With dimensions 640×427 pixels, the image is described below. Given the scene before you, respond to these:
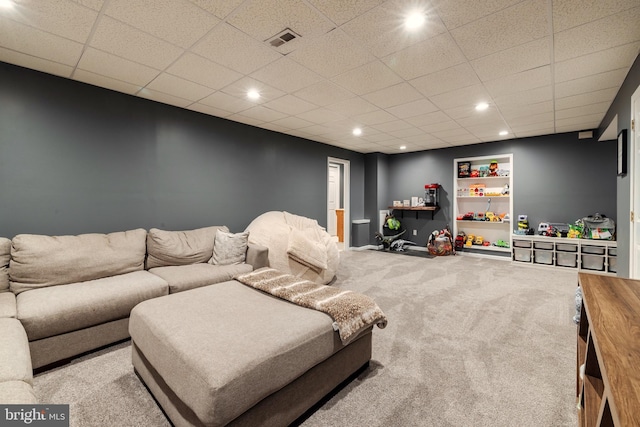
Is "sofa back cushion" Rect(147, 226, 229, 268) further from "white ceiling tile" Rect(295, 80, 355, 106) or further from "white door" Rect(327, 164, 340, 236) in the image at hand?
"white door" Rect(327, 164, 340, 236)

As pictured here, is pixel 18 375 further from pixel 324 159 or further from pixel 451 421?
pixel 324 159

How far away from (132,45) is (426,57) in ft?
8.05

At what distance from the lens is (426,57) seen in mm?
2531

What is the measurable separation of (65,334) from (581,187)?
7.40 metres

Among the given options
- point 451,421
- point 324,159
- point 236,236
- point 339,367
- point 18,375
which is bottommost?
point 451,421

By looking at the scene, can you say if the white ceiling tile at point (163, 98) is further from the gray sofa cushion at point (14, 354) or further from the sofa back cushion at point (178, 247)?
the gray sofa cushion at point (14, 354)

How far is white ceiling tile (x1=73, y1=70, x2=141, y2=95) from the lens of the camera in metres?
2.96

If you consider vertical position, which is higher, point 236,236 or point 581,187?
A: point 581,187

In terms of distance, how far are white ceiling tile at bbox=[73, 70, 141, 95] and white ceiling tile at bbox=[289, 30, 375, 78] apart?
1.99 m

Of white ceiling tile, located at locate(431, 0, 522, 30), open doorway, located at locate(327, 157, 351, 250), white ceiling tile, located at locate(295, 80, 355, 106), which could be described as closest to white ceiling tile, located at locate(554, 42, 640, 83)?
white ceiling tile, located at locate(431, 0, 522, 30)

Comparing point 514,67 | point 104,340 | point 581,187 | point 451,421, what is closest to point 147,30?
point 104,340

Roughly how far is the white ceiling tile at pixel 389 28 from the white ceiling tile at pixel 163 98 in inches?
96.8

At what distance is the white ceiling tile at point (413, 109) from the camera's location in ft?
12.2

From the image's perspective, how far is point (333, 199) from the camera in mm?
7289
